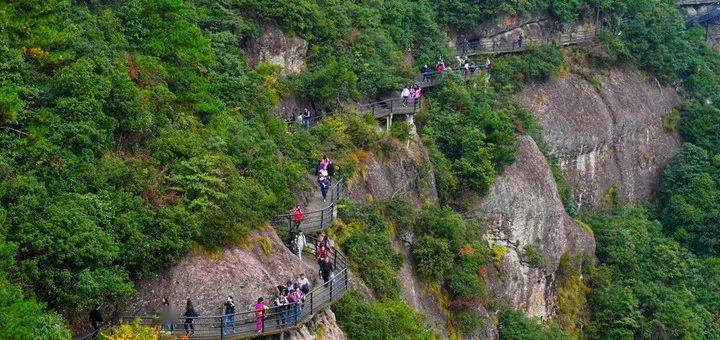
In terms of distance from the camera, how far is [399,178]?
36.8 m

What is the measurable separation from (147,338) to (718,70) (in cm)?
6156

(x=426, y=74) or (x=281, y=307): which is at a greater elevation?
(x=281, y=307)

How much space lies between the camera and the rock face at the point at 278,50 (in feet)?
120

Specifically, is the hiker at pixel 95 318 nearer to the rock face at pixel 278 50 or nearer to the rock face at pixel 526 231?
the rock face at pixel 278 50

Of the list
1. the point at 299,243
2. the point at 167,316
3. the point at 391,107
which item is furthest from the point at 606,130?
the point at 167,316

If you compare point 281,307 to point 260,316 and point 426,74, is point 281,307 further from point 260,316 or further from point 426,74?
point 426,74

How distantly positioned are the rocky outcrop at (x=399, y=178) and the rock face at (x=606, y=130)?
1672 cm

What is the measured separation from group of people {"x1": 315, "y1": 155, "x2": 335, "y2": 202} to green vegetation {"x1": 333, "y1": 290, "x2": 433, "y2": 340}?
396cm

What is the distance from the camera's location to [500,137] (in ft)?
139

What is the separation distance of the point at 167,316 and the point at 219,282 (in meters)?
1.70

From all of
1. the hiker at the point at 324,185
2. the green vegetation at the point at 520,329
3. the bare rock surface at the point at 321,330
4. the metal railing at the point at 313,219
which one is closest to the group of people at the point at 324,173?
the hiker at the point at 324,185

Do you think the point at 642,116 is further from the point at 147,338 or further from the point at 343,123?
the point at 147,338

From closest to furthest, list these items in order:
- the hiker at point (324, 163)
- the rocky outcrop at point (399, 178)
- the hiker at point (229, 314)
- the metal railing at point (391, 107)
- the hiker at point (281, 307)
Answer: the hiker at point (229, 314), the hiker at point (281, 307), the hiker at point (324, 163), the rocky outcrop at point (399, 178), the metal railing at point (391, 107)

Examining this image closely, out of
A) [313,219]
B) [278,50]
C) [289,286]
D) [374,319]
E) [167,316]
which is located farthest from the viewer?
[278,50]
